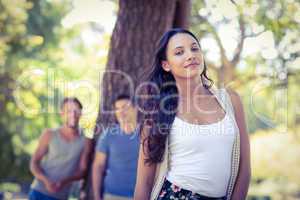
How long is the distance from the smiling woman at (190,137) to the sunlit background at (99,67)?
244 cm

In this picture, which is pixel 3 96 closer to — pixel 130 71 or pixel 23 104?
pixel 23 104

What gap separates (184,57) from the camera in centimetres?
216

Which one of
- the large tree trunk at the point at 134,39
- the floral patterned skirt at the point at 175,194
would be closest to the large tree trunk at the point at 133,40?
the large tree trunk at the point at 134,39

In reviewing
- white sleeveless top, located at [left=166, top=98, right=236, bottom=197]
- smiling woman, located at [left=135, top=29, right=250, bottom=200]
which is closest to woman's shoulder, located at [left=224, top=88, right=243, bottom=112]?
smiling woman, located at [left=135, top=29, right=250, bottom=200]

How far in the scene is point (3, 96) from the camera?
41.1ft

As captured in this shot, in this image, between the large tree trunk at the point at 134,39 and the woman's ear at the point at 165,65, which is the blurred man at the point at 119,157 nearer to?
the large tree trunk at the point at 134,39

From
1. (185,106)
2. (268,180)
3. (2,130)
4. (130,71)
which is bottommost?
(268,180)

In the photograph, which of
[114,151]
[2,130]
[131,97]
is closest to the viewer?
[114,151]

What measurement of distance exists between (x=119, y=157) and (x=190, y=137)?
6.43ft

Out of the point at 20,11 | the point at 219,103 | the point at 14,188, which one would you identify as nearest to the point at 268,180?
the point at 14,188

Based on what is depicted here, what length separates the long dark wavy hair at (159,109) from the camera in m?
2.08

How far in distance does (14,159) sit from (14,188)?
83 cm

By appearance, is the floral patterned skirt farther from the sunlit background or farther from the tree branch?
the tree branch

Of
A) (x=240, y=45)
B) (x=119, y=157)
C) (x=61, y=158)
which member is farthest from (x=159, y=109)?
(x=240, y=45)
